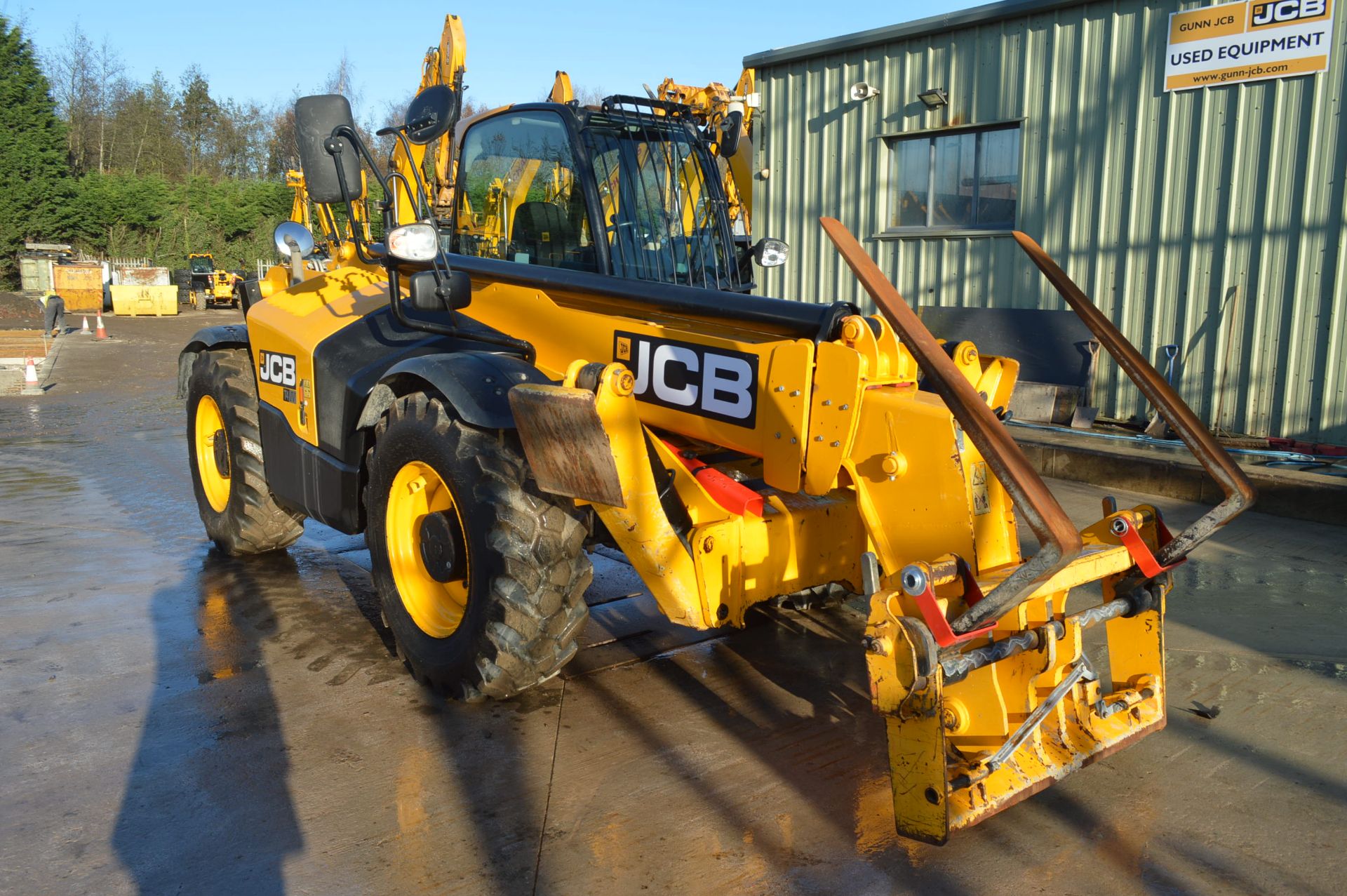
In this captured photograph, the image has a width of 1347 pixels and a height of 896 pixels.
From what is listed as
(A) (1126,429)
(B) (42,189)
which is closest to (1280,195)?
(A) (1126,429)

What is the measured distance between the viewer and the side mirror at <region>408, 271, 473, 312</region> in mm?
4426

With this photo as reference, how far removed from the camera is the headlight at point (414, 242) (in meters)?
4.12

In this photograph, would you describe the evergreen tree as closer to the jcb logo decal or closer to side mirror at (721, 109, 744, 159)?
side mirror at (721, 109, 744, 159)

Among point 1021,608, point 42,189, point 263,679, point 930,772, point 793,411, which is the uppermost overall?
point 42,189

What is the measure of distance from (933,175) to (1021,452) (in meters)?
8.89

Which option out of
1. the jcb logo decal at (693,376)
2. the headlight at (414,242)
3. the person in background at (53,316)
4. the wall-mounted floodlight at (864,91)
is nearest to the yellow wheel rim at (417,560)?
the headlight at (414,242)

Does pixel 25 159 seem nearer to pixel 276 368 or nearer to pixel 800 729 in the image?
pixel 276 368

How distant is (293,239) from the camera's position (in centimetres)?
600

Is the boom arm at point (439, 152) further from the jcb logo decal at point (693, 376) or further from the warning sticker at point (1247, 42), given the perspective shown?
the warning sticker at point (1247, 42)

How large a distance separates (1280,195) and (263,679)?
8619mm

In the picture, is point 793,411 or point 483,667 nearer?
point 793,411

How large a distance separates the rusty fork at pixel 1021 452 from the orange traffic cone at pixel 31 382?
46.3ft

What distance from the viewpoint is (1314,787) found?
3.60 m

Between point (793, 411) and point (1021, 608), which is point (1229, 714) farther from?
point (793, 411)
